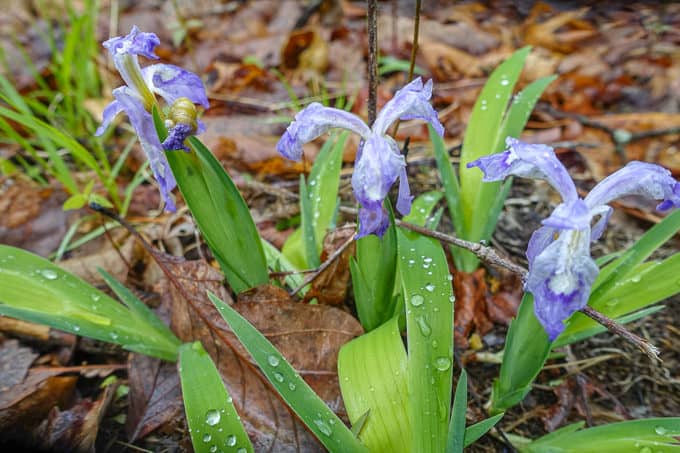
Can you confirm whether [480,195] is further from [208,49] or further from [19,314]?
[208,49]

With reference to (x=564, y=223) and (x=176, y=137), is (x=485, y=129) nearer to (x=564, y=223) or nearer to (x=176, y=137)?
(x=564, y=223)

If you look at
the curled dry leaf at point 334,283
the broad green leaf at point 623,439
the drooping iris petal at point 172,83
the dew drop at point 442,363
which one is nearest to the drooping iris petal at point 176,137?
the drooping iris petal at point 172,83

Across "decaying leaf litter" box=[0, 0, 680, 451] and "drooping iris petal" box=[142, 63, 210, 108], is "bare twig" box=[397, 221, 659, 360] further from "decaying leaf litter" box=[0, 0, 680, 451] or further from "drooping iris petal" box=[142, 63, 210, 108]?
"drooping iris petal" box=[142, 63, 210, 108]

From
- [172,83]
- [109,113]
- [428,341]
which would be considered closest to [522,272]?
[428,341]

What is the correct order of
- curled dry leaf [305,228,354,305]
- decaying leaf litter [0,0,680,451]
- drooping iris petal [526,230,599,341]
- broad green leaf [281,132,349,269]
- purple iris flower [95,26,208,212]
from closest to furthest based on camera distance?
drooping iris petal [526,230,599,341] < purple iris flower [95,26,208,212] < decaying leaf litter [0,0,680,451] < curled dry leaf [305,228,354,305] < broad green leaf [281,132,349,269]

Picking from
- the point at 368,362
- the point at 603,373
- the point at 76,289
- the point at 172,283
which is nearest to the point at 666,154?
the point at 603,373

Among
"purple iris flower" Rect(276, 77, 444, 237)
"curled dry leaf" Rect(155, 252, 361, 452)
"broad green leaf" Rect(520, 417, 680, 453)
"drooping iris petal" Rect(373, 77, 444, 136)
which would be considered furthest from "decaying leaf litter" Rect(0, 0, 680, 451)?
"drooping iris petal" Rect(373, 77, 444, 136)
